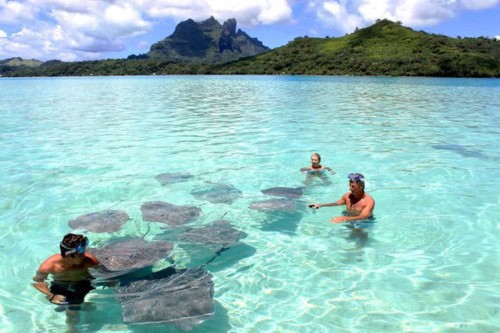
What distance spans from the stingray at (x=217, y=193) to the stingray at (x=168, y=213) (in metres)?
0.78

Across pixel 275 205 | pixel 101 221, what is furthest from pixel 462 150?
pixel 101 221

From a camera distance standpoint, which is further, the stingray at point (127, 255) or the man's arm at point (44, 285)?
the stingray at point (127, 255)

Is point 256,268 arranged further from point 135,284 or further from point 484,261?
point 484,261

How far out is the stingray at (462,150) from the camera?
502 inches

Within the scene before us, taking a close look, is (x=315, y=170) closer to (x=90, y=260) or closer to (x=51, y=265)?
(x=90, y=260)

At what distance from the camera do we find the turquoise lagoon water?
16.0ft

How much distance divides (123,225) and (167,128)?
467 inches

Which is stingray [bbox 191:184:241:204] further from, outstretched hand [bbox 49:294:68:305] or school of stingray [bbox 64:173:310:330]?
outstretched hand [bbox 49:294:68:305]

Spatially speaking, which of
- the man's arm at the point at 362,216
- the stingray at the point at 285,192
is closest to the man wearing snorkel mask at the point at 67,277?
the man's arm at the point at 362,216

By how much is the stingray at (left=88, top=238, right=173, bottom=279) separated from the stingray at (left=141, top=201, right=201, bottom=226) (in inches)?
40.3

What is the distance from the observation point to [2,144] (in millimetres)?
14891

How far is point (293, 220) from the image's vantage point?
7656 millimetres

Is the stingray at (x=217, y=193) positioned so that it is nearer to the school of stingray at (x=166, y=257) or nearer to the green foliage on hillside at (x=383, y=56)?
the school of stingray at (x=166, y=257)

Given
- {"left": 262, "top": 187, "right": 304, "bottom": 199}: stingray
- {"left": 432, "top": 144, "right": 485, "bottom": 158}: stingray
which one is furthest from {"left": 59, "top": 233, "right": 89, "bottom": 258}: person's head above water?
{"left": 432, "top": 144, "right": 485, "bottom": 158}: stingray
